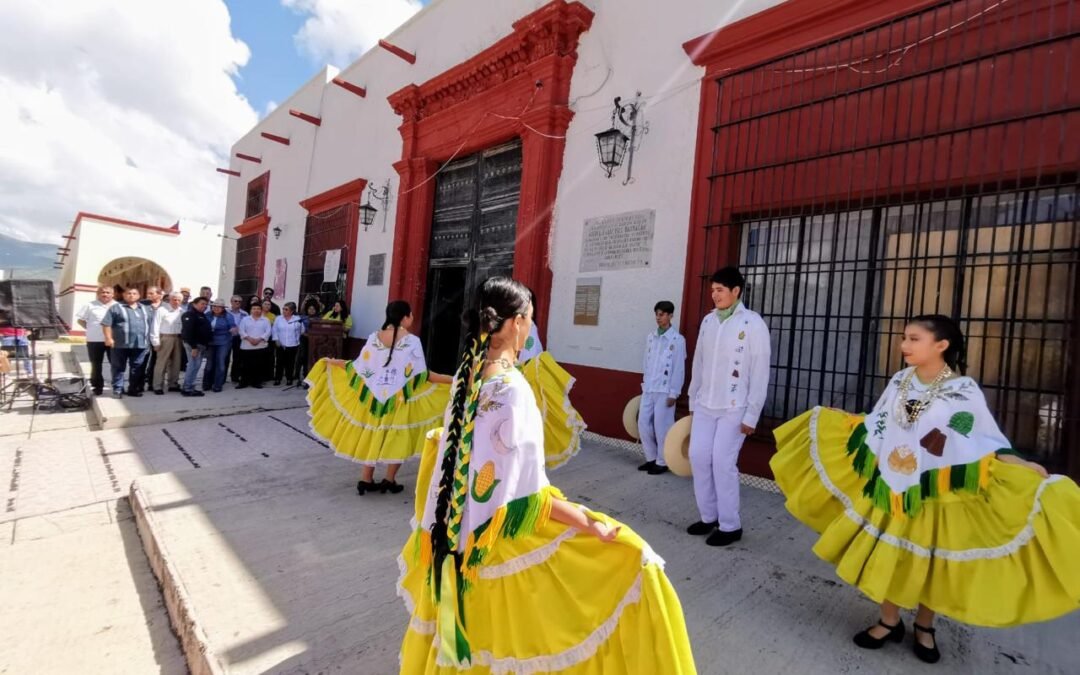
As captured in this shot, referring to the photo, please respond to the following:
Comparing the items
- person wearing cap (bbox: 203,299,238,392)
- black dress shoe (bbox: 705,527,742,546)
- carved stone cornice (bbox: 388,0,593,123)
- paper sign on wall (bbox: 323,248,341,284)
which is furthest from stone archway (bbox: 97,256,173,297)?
black dress shoe (bbox: 705,527,742,546)

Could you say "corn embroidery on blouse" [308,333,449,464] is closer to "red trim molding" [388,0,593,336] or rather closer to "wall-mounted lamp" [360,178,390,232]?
"red trim molding" [388,0,593,336]

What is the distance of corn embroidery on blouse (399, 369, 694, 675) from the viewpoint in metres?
1.50

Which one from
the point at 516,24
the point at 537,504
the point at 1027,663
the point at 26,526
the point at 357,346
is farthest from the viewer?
the point at 357,346

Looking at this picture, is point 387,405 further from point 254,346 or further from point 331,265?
point 331,265

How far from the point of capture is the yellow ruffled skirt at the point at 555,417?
421 centimetres

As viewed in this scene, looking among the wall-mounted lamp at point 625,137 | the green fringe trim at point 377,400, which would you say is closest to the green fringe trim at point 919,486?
the green fringe trim at point 377,400

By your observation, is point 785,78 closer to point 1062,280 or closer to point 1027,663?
point 1062,280

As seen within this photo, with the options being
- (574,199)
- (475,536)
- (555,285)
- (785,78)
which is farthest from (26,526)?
(785,78)

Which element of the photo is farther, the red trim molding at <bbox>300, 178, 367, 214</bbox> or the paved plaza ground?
the red trim molding at <bbox>300, 178, 367, 214</bbox>

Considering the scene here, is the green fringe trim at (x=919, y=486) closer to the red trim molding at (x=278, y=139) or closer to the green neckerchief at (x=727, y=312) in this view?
the green neckerchief at (x=727, y=312)

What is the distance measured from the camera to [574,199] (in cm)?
657

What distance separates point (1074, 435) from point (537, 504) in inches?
147

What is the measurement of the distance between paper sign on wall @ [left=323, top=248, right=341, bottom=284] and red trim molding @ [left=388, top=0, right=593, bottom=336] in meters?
2.43

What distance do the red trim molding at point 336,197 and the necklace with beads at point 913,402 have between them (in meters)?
10.1
